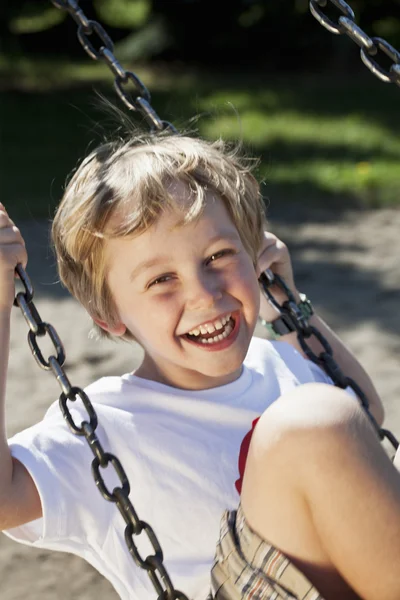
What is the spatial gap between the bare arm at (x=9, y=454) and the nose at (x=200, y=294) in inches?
9.5

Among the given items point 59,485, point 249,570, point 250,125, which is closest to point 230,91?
point 250,125

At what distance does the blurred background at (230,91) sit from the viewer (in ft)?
18.7

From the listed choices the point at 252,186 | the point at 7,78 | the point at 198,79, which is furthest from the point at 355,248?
the point at 7,78

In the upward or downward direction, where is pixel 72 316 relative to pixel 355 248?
upward

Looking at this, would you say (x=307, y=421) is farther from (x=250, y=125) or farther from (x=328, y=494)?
(x=250, y=125)

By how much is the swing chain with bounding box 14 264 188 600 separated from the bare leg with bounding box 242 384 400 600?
0.13 m

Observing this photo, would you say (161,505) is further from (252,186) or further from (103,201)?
(252,186)

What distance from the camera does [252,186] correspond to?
5.20 ft

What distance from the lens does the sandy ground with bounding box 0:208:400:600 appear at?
2.09m

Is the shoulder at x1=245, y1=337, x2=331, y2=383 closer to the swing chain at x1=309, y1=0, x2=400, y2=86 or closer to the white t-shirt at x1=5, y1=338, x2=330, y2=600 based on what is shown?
the white t-shirt at x1=5, y1=338, x2=330, y2=600

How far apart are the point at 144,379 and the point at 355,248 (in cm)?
297

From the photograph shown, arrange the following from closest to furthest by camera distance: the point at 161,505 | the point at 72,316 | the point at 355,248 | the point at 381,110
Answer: the point at 161,505
the point at 72,316
the point at 355,248
the point at 381,110

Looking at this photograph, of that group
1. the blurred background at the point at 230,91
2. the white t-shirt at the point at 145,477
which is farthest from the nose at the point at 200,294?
the blurred background at the point at 230,91

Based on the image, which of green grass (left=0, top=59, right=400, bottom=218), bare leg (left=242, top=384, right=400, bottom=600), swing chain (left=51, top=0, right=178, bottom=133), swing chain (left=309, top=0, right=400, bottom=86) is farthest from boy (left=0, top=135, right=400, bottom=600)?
green grass (left=0, top=59, right=400, bottom=218)
